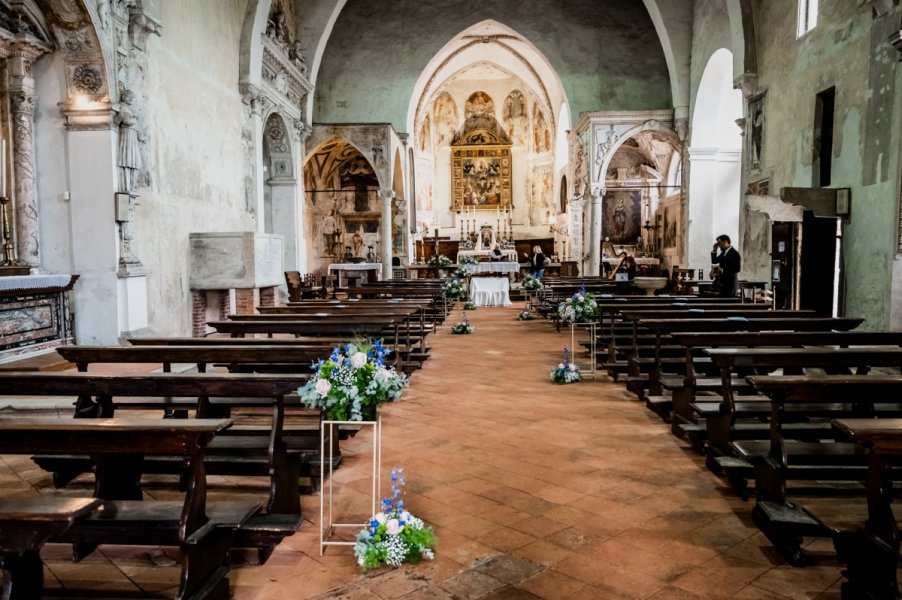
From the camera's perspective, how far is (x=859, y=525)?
112 inches

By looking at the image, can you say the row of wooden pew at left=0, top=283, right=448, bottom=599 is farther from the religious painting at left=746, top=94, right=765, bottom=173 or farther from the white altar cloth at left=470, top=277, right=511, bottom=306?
the white altar cloth at left=470, top=277, right=511, bottom=306

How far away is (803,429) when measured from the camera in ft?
14.0

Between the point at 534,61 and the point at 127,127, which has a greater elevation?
the point at 534,61

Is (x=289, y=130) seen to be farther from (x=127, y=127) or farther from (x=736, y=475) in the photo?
(x=736, y=475)

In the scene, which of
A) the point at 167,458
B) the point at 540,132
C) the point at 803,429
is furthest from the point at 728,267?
the point at 540,132

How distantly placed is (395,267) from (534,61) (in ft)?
39.1


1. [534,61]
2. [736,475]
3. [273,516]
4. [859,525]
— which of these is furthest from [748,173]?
[534,61]

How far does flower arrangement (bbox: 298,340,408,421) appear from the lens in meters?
3.30

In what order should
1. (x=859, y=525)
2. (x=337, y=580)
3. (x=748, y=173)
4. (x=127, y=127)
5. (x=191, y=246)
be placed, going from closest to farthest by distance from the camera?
(x=859, y=525), (x=337, y=580), (x=127, y=127), (x=191, y=246), (x=748, y=173)

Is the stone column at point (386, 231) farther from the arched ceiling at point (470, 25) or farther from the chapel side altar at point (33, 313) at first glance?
the chapel side altar at point (33, 313)

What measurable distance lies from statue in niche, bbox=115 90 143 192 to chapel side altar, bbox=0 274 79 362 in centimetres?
158

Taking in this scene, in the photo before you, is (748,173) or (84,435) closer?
(84,435)

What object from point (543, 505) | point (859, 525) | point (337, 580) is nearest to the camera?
point (859, 525)

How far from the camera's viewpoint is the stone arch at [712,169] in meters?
18.6
